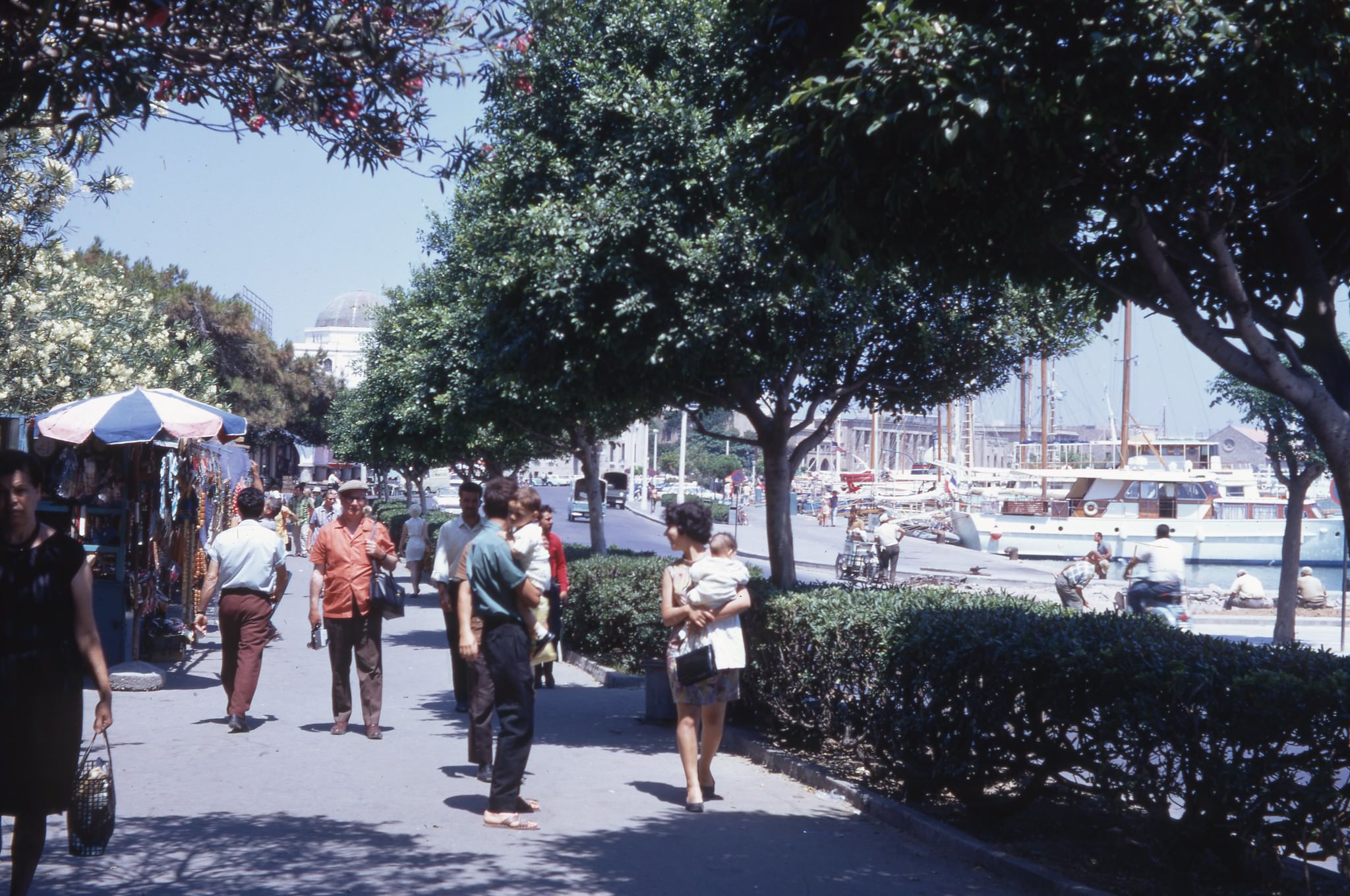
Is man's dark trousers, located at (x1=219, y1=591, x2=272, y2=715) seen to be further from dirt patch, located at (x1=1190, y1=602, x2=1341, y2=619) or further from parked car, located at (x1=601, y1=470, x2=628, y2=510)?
parked car, located at (x1=601, y1=470, x2=628, y2=510)

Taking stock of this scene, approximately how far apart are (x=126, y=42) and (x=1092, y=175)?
5049 mm

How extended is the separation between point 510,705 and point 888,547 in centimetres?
2278

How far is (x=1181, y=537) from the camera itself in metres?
45.2

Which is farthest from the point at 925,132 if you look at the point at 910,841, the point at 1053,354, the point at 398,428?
the point at 398,428

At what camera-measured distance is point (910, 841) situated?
6832 mm

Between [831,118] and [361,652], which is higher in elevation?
[831,118]

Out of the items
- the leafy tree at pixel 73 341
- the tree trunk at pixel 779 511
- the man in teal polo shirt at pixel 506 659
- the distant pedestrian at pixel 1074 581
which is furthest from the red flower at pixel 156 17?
the distant pedestrian at pixel 1074 581

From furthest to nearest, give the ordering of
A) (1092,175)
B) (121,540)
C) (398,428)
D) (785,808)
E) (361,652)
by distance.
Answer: (398,428), (121,540), (361,652), (785,808), (1092,175)

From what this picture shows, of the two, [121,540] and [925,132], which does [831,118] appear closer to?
[925,132]

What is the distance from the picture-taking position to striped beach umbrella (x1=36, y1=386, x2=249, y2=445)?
1129cm

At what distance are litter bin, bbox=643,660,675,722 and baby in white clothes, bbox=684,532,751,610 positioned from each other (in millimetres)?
3025

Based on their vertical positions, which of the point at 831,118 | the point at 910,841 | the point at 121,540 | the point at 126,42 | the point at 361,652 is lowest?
the point at 910,841

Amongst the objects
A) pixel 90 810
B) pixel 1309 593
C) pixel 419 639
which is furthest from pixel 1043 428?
pixel 90 810

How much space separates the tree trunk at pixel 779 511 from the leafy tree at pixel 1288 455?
13641mm
